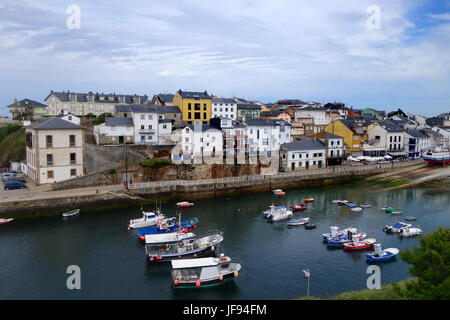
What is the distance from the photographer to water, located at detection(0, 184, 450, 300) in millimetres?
20609

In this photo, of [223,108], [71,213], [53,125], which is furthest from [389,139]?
[53,125]

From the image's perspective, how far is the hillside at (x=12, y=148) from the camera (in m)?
50.1

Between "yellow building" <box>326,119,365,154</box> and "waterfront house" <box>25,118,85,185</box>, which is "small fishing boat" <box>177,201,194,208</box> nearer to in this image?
"waterfront house" <box>25,118,85,185</box>

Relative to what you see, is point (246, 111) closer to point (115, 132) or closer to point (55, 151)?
point (115, 132)

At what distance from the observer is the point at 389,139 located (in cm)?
6334

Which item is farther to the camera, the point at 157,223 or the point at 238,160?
the point at 238,160

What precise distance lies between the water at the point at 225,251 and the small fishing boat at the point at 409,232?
63cm

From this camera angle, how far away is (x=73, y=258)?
24.7 m

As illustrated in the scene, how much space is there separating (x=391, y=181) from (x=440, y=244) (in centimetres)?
4378

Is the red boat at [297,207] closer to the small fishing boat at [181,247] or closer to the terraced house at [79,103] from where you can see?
the small fishing boat at [181,247]

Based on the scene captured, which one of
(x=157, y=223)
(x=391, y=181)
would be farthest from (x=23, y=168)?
(x=391, y=181)

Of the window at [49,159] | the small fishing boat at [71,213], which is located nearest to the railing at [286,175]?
the small fishing boat at [71,213]
